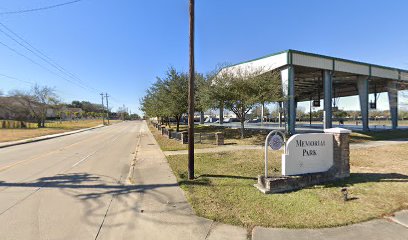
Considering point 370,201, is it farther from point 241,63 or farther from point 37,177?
point 241,63

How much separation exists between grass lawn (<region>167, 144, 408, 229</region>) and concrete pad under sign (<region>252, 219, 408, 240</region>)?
0.57 ft

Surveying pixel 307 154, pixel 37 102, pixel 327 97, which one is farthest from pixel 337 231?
pixel 37 102

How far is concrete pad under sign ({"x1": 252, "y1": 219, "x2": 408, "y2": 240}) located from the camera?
4174 mm

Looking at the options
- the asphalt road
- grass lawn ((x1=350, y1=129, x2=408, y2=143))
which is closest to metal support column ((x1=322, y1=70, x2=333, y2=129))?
grass lawn ((x1=350, y1=129, x2=408, y2=143))

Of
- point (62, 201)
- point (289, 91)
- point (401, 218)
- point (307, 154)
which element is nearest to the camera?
point (401, 218)

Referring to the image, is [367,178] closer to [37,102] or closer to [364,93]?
[364,93]

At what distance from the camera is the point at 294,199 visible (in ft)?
19.6

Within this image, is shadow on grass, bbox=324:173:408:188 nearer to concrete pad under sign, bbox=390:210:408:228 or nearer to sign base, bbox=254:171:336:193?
sign base, bbox=254:171:336:193

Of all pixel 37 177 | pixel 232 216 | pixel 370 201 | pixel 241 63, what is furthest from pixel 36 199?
pixel 241 63

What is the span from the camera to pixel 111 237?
4.30 m

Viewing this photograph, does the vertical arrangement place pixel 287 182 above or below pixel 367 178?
above

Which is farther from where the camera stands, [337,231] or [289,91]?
[289,91]

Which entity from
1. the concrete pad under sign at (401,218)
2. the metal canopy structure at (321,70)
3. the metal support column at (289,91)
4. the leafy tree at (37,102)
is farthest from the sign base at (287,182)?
the leafy tree at (37,102)

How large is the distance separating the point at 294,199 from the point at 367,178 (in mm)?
3591
